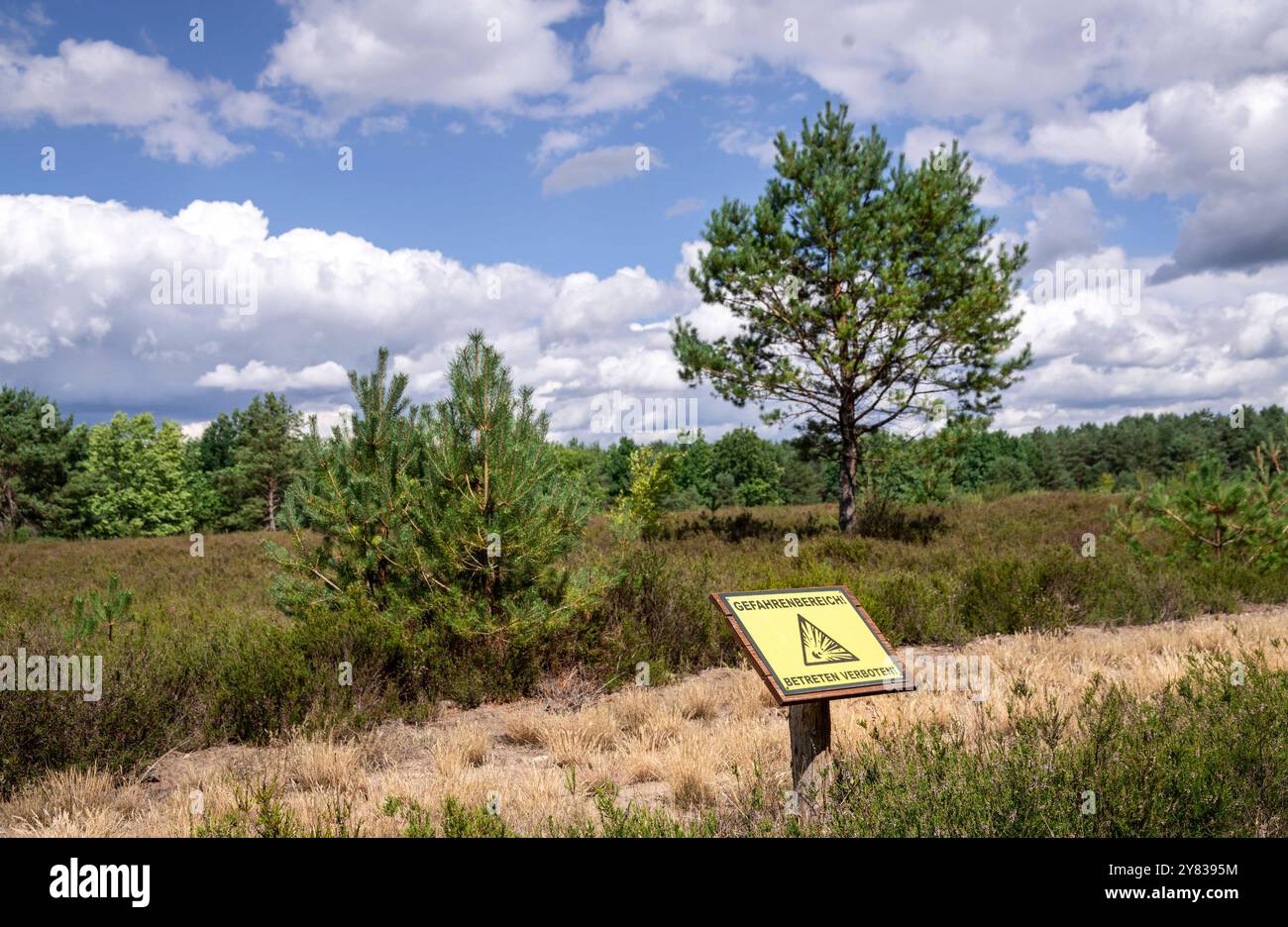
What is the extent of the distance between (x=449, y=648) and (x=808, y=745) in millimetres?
3755

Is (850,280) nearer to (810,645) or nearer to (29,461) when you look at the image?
(810,645)

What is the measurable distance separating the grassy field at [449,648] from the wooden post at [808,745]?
127 inches

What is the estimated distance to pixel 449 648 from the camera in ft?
22.0

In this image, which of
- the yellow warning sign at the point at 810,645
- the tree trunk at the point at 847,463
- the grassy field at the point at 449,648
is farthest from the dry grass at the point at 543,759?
the tree trunk at the point at 847,463

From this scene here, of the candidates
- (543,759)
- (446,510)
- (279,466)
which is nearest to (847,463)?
(446,510)

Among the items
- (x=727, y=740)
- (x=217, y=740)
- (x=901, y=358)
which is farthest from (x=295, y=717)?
(x=901, y=358)

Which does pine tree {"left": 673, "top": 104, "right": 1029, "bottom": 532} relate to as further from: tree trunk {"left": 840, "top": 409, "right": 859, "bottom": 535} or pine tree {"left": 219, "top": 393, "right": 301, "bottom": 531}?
pine tree {"left": 219, "top": 393, "right": 301, "bottom": 531}

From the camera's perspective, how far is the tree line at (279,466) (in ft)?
64.8

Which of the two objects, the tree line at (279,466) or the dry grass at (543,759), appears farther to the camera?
the tree line at (279,466)

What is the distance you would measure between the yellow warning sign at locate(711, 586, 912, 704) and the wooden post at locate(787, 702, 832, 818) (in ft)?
0.53

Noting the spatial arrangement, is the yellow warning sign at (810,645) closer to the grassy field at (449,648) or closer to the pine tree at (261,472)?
the grassy field at (449,648)

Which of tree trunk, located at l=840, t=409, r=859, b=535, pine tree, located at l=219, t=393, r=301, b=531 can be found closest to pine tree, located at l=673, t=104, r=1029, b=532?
tree trunk, located at l=840, t=409, r=859, b=535
